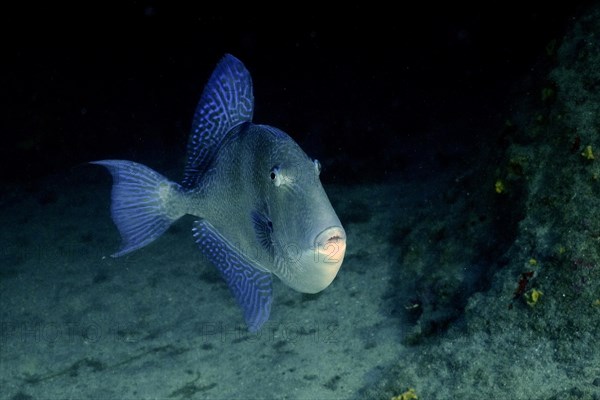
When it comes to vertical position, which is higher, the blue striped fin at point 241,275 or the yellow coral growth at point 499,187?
the blue striped fin at point 241,275

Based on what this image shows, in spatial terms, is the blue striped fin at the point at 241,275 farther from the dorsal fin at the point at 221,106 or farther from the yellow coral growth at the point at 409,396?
the yellow coral growth at the point at 409,396

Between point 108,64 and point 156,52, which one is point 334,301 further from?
point 156,52

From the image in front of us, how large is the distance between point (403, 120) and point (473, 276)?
32.7 ft

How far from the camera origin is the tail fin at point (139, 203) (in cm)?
273

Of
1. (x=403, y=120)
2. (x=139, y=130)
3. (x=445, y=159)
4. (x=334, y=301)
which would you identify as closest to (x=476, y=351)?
(x=334, y=301)

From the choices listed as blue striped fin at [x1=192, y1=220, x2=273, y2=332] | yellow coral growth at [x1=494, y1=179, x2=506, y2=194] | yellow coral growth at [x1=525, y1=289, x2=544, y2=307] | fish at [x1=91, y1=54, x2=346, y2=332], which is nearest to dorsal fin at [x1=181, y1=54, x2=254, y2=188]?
fish at [x1=91, y1=54, x2=346, y2=332]

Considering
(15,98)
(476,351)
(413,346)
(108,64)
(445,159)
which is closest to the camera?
(476,351)

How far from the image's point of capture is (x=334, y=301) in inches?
221

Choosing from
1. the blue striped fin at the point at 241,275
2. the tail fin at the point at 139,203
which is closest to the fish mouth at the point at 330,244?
the blue striped fin at the point at 241,275

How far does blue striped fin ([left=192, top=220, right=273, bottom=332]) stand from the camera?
96.0 inches

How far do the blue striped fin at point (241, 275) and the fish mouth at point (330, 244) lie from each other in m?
0.88

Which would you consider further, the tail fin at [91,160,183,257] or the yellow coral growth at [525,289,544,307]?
the yellow coral growth at [525,289,544,307]

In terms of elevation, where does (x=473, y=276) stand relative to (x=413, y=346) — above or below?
above

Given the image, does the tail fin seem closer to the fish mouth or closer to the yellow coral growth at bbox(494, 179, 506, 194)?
the fish mouth
